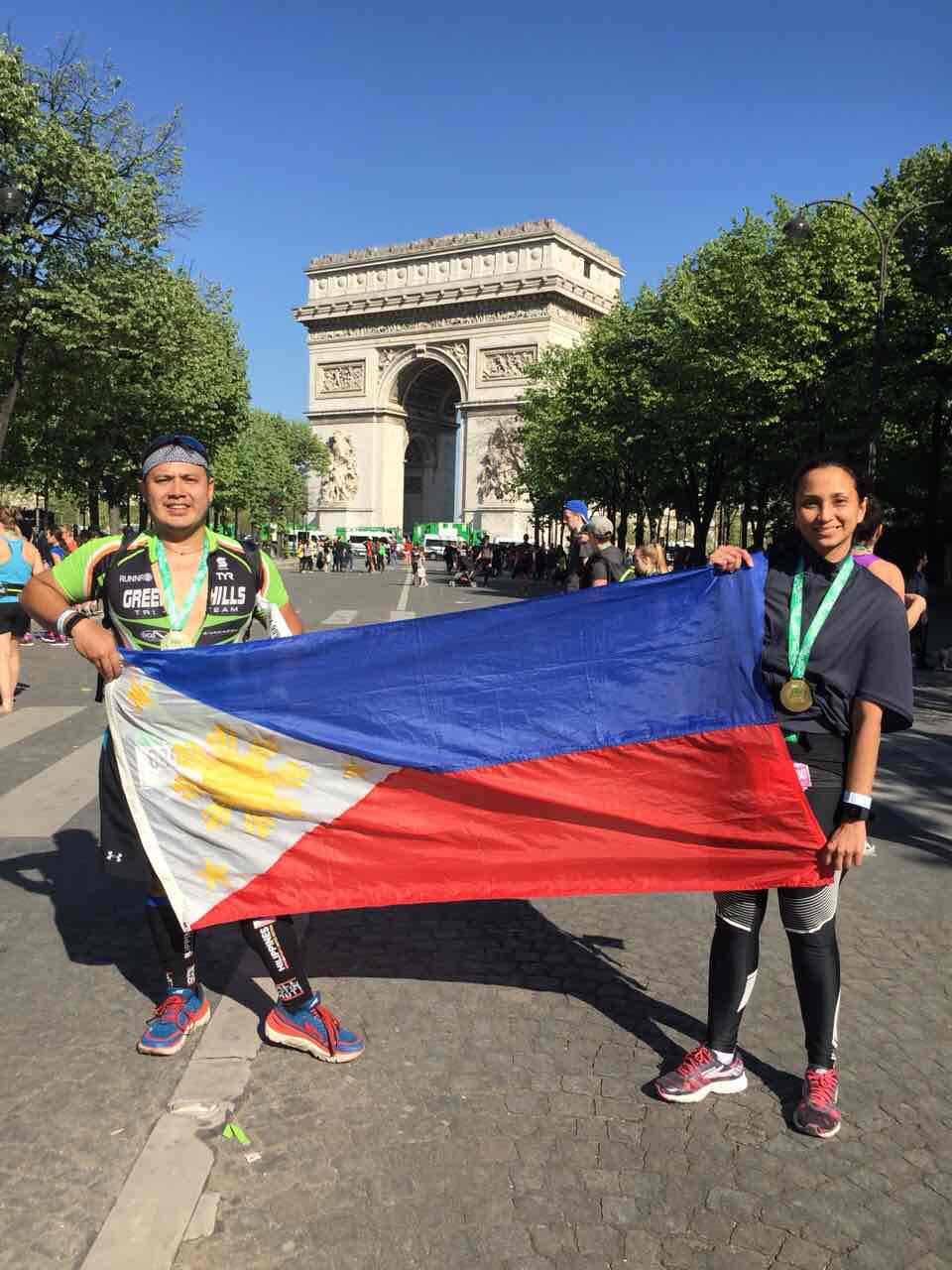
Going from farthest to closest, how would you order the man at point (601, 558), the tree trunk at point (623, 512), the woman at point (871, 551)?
the tree trunk at point (623, 512) → the man at point (601, 558) → the woman at point (871, 551)

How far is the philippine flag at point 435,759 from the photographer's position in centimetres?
379

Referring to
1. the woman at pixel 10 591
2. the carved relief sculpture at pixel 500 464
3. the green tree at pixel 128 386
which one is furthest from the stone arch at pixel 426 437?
the woman at pixel 10 591

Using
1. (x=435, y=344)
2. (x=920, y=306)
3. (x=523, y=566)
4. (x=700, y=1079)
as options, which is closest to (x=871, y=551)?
(x=700, y=1079)

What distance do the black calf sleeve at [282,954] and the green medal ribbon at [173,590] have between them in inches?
39.2

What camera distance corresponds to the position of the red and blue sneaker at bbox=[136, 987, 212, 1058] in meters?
3.83

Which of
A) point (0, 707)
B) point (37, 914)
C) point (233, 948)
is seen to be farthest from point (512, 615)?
point (0, 707)

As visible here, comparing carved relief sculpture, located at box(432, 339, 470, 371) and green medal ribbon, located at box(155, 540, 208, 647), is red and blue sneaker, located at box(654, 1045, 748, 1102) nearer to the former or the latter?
green medal ribbon, located at box(155, 540, 208, 647)

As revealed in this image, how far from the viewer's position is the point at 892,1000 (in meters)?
4.42

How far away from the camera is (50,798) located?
754 cm

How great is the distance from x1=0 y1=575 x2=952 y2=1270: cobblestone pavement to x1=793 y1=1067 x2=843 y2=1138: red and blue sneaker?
41 mm

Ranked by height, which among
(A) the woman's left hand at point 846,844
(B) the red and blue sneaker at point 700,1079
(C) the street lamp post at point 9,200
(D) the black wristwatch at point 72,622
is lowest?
(B) the red and blue sneaker at point 700,1079

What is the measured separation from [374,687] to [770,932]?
2444 mm

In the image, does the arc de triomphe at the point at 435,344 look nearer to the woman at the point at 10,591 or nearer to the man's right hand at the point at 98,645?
the woman at the point at 10,591

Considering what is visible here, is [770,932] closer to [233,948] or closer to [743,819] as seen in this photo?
[743,819]
